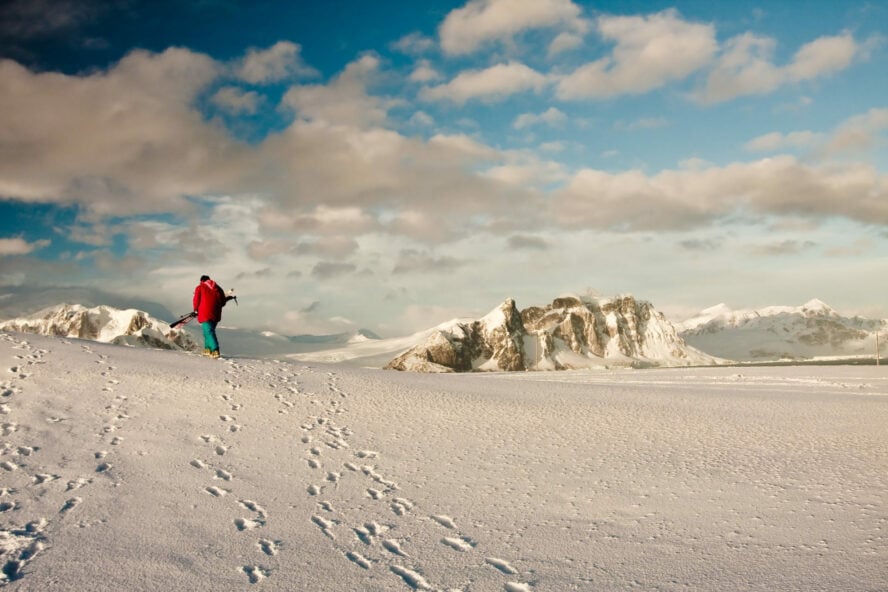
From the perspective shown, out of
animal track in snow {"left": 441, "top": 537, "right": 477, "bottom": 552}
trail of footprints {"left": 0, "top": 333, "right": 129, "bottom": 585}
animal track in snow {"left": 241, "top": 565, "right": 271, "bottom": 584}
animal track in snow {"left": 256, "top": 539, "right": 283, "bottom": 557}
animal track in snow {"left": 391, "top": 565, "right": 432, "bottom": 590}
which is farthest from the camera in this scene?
animal track in snow {"left": 441, "top": 537, "right": 477, "bottom": 552}

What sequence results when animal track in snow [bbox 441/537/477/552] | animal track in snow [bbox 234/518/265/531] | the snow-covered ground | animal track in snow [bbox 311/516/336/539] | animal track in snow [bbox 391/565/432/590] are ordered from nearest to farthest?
animal track in snow [bbox 391/565/432/590], the snow-covered ground, animal track in snow [bbox 441/537/477/552], animal track in snow [bbox 311/516/336/539], animal track in snow [bbox 234/518/265/531]

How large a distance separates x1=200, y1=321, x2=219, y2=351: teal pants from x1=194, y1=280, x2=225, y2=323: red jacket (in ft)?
0.64

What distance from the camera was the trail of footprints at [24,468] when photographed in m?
8.42

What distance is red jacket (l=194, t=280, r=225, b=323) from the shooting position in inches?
864

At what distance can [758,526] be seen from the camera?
31.7ft

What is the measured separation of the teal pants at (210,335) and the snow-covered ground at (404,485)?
5.42ft

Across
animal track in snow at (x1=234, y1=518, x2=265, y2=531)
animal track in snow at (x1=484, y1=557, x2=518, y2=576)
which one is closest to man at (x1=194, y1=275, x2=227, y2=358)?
animal track in snow at (x1=234, y1=518, x2=265, y2=531)

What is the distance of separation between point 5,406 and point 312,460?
8.12 metres

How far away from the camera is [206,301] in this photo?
2203 cm

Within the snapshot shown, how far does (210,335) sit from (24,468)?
36.6 feet

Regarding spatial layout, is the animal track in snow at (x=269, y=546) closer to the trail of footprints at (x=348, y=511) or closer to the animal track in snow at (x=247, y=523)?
the trail of footprints at (x=348, y=511)

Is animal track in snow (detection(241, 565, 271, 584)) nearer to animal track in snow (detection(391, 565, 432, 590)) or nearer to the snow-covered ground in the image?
the snow-covered ground

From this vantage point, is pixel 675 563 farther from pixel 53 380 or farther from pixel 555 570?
pixel 53 380

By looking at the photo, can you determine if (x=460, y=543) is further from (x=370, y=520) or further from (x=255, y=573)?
(x=255, y=573)
